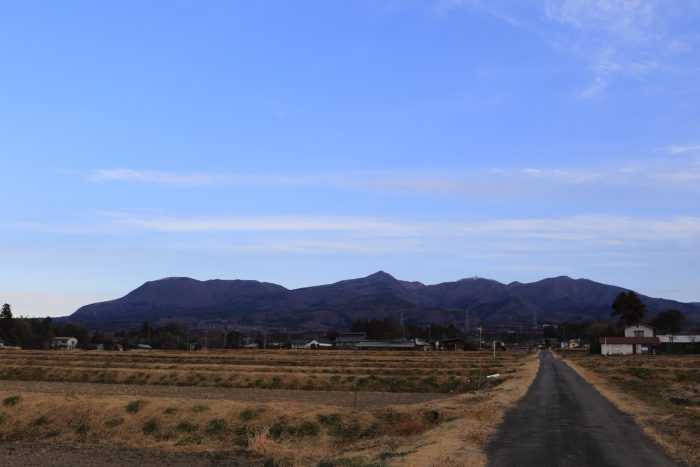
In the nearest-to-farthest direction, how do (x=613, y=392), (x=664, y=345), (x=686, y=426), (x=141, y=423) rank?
(x=686, y=426) → (x=141, y=423) → (x=613, y=392) → (x=664, y=345)

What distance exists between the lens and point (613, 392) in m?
38.9

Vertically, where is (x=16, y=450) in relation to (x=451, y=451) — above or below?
below

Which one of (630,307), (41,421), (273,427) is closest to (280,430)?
(273,427)

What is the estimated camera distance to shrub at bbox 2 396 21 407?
102 ft

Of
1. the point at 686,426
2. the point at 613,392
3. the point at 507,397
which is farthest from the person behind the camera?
the point at 613,392

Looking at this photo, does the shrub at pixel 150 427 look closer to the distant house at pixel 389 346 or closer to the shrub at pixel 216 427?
the shrub at pixel 216 427

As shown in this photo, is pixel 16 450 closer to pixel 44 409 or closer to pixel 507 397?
pixel 44 409

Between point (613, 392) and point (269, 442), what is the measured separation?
964 inches

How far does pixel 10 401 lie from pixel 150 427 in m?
9.18

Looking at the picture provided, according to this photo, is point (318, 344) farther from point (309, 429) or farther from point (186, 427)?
point (309, 429)

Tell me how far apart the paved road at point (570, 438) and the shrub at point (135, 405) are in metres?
15.0

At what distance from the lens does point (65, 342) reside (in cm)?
16338

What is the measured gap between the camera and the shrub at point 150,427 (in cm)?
2628

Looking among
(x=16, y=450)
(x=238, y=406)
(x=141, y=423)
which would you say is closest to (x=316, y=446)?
(x=238, y=406)
